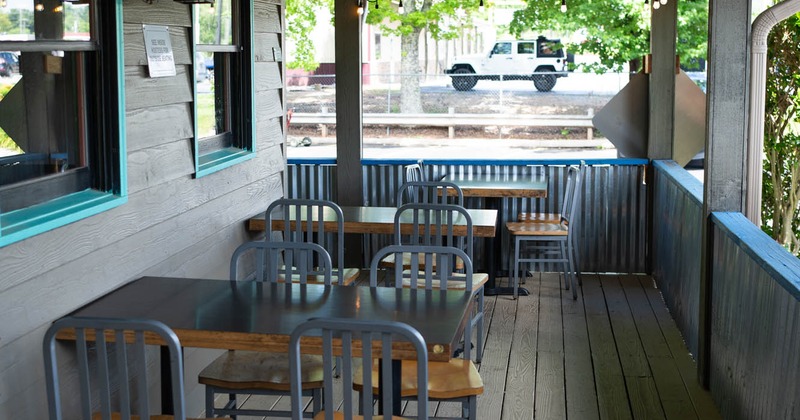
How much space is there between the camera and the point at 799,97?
6.49m

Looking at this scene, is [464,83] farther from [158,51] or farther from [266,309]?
[266,309]

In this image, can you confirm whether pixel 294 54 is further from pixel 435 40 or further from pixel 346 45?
pixel 346 45

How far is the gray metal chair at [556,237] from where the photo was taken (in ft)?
22.9

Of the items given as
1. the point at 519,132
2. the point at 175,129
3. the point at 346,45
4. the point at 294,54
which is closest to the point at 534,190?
the point at 346,45

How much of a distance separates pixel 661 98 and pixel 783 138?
1185 millimetres

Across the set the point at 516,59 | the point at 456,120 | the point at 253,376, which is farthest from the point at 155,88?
the point at 516,59

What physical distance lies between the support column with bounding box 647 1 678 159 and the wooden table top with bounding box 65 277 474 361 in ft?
14.3

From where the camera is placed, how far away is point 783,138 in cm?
659

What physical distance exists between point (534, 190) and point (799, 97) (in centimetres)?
181

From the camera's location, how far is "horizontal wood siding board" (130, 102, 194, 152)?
3.81m

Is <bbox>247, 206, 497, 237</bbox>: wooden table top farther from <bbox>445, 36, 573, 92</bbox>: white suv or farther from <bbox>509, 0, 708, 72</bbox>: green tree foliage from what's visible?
<bbox>445, 36, 573, 92</bbox>: white suv

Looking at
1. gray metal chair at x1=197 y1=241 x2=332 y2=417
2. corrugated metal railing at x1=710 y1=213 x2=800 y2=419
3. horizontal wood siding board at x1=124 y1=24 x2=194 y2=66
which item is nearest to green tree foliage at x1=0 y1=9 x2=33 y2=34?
horizontal wood siding board at x1=124 y1=24 x2=194 y2=66

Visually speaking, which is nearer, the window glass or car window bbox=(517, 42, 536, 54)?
the window glass

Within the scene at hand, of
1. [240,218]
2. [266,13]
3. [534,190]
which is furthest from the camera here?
[534,190]
